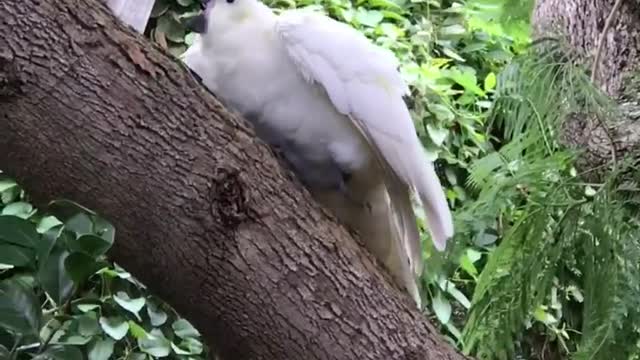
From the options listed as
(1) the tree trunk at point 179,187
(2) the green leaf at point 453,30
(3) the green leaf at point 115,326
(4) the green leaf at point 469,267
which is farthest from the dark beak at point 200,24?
(2) the green leaf at point 453,30

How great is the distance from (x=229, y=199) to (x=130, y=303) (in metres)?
0.72

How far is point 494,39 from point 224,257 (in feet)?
5.63

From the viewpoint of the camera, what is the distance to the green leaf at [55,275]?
1044 millimetres

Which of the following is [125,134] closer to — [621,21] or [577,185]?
[577,185]

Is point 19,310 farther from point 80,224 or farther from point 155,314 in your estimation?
point 155,314

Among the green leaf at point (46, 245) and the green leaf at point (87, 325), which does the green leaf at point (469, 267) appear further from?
the green leaf at point (46, 245)

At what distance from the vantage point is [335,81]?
118cm

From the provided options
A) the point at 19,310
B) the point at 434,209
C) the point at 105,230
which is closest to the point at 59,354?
the point at 19,310

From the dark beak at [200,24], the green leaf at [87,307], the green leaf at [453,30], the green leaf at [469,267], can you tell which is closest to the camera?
the dark beak at [200,24]

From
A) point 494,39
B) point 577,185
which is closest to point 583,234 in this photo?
point 577,185

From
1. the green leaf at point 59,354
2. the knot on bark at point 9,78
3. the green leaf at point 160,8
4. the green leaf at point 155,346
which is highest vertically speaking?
the knot on bark at point 9,78

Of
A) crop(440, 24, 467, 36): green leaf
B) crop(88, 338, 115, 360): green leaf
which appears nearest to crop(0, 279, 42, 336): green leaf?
crop(88, 338, 115, 360): green leaf

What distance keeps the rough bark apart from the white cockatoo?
261 millimetres

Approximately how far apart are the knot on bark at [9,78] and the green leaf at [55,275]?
227mm
